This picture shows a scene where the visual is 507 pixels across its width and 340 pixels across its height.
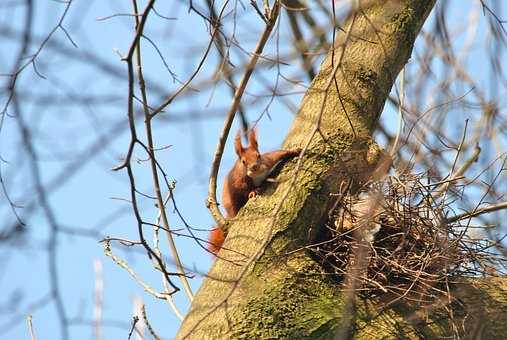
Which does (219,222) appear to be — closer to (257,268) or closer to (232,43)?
(257,268)

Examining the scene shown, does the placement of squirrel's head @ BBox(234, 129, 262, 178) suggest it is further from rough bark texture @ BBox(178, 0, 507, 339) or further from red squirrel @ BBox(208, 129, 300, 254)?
rough bark texture @ BBox(178, 0, 507, 339)

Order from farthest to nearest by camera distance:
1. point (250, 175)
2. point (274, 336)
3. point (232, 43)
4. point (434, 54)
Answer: point (250, 175)
point (434, 54)
point (232, 43)
point (274, 336)

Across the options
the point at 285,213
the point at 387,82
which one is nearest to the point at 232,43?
the point at 285,213

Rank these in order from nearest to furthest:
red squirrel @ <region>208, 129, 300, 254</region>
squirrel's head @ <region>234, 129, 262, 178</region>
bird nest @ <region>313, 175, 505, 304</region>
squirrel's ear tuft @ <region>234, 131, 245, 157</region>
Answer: bird nest @ <region>313, 175, 505, 304</region> → red squirrel @ <region>208, 129, 300, 254</region> → squirrel's head @ <region>234, 129, 262, 178</region> → squirrel's ear tuft @ <region>234, 131, 245, 157</region>

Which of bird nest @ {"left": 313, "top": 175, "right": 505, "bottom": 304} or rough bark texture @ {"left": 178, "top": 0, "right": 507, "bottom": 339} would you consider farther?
bird nest @ {"left": 313, "top": 175, "right": 505, "bottom": 304}

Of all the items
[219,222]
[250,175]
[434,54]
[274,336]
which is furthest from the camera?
[250,175]

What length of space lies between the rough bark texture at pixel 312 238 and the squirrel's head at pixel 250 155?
0.62 m

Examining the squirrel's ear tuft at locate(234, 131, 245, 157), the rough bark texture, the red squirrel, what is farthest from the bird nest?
the squirrel's ear tuft at locate(234, 131, 245, 157)

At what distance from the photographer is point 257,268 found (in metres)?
2.95

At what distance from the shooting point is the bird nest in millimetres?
3166

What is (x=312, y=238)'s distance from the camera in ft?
10.5

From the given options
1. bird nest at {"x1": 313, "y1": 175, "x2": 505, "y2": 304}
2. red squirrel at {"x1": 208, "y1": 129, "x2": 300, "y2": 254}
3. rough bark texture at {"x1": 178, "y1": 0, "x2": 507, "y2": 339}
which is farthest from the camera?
red squirrel at {"x1": 208, "y1": 129, "x2": 300, "y2": 254}

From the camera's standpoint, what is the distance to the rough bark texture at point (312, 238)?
2834 mm

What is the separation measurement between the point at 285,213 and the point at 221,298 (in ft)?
1.41
